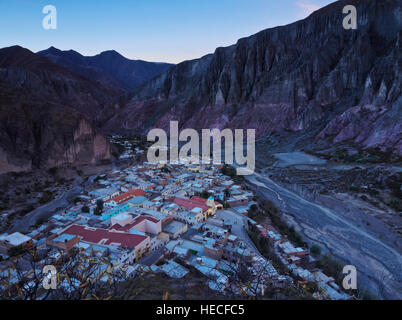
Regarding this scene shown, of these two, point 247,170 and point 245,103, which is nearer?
point 247,170

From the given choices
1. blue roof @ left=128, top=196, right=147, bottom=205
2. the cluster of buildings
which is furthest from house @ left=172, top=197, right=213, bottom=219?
blue roof @ left=128, top=196, right=147, bottom=205

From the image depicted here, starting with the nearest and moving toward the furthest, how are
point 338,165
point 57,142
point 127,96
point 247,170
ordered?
1. point 57,142
2. point 338,165
3. point 247,170
4. point 127,96

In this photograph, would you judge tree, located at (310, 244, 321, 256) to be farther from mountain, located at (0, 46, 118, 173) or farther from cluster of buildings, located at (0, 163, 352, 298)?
mountain, located at (0, 46, 118, 173)

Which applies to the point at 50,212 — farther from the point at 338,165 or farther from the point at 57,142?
the point at 338,165
